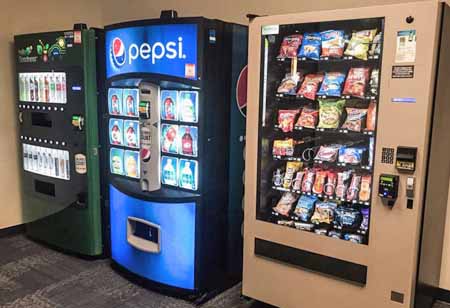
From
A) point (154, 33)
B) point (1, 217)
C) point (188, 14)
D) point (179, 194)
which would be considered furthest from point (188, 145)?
point (1, 217)

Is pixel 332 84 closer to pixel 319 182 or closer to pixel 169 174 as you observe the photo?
pixel 319 182

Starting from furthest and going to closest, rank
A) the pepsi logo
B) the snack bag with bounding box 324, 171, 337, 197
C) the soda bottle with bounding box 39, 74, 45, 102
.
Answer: the soda bottle with bounding box 39, 74, 45, 102 < the pepsi logo < the snack bag with bounding box 324, 171, 337, 197

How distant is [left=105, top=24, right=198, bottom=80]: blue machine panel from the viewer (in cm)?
251

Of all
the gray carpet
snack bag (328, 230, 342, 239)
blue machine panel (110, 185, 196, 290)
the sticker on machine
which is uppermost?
the sticker on machine

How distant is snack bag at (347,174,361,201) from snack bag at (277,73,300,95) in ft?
1.96

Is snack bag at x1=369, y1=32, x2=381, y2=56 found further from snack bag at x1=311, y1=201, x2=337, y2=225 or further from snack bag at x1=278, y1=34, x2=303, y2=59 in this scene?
snack bag at x1=311, y1=201, x2=337, y2=225

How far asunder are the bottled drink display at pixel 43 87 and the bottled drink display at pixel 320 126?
177 cm

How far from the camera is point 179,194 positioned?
2.71 metres

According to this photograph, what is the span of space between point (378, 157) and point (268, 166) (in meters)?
0.71

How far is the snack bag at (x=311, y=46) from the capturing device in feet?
7.45

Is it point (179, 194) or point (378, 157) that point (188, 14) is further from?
point (378, 157)

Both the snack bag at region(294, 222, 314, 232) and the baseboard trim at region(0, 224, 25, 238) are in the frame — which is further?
the baseboard trim at region(0, 224, 25, 238)

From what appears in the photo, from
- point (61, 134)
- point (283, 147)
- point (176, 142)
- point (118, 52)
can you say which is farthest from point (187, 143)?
point (61, 134)

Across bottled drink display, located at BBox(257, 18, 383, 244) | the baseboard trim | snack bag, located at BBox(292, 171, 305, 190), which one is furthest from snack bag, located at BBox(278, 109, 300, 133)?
the baseboard trim
